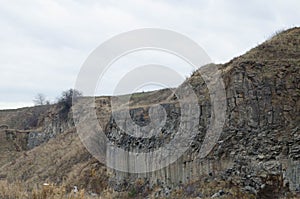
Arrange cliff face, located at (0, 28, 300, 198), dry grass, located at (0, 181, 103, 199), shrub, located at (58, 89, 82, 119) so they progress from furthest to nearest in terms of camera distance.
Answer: shrub, located at (58, 89, 82, 119)
cliff face, located at (0, 28, 300, 198)
dry grass, located at (0, 181, 103, 199)

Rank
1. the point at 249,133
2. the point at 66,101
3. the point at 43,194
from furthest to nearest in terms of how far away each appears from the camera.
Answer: the point at 66,101 < the point at 249,133 < the point at 43,194

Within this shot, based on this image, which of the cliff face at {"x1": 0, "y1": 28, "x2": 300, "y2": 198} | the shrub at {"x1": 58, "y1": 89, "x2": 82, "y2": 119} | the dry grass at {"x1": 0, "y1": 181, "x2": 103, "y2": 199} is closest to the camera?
the dry grass at {"x1": 0, "y1": 181, "x2": 103, "y2": 199}

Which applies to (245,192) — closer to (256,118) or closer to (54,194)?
(256,118)

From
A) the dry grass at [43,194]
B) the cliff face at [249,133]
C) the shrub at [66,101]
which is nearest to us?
the dry grass at [43,194]

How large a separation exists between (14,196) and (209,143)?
27.5ft

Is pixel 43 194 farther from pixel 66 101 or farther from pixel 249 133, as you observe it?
pixel 66 101

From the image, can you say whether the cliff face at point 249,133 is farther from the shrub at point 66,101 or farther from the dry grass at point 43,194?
the shrub at point 66,101

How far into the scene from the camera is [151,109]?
70.3 feet

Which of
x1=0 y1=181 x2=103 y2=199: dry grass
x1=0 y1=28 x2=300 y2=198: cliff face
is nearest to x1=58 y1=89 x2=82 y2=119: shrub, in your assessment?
x1=0 y1=28 x2=300 y2=198: cliff face

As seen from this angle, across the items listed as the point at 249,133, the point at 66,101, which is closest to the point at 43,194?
the point at 249,133

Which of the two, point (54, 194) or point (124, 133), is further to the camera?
point (124, 133)

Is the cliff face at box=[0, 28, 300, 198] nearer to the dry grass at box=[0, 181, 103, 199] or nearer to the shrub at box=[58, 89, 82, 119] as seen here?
the dry grass at box=[0, 181, 103, 199]

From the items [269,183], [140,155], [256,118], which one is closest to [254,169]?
[269,183]

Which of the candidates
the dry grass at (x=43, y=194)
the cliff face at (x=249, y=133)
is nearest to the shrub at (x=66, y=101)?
the cliff face at (x=249, y=133)
